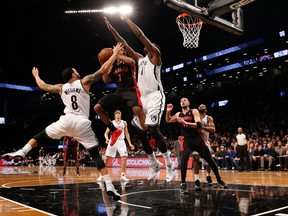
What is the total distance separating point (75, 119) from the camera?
181 inches

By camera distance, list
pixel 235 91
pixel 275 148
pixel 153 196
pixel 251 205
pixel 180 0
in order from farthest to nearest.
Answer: pixel 235 91
pixel 275 148
pixel 180 0
pixel 153 196
pixel 251 205

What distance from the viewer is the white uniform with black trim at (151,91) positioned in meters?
5.34

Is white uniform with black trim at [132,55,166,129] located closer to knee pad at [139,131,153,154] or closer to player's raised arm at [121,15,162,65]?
player's raised arm at [121,15,162,65]

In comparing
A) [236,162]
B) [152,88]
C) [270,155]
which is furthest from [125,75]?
[236,162]

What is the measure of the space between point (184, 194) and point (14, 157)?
9.54 ft

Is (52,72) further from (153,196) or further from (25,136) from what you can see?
(153,196)

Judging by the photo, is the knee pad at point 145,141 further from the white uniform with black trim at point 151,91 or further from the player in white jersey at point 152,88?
the white uniform with black trim at point 151,91

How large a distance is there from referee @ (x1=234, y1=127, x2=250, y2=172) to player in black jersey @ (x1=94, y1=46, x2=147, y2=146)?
8.36 m

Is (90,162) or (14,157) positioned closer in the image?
(14,157)

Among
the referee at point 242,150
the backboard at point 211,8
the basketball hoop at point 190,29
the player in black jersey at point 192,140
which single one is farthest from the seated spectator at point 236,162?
the player in black jersey at point 192,140

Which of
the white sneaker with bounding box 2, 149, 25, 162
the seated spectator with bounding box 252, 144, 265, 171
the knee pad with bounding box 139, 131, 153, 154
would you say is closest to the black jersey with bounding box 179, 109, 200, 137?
the knee pad with bounding box 139, 131, 153, 154

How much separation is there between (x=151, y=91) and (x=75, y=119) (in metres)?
1.53

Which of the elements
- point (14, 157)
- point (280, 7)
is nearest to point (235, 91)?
point (280, 7)

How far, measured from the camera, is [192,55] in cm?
3275
